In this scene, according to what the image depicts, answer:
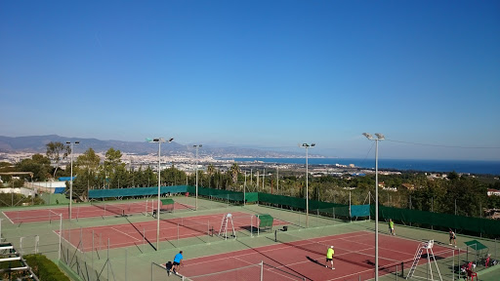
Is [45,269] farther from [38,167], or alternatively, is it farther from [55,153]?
[55,153]

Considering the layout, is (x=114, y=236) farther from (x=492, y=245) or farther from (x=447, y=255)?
(x=492, y=245)

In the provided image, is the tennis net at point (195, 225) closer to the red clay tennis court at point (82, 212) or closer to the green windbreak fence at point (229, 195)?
the red clay tennis court at point (82, 212)

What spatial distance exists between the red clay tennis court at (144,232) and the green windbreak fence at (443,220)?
34.6ft

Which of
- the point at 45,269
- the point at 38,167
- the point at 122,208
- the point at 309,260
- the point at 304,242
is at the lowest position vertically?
the point at 122,208

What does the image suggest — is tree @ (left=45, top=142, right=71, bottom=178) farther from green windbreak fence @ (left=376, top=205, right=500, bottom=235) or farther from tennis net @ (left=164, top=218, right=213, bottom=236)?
green windbreak fence @ (left=376, top=205, right=500, bottom=235)

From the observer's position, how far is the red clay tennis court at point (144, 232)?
27.5 m

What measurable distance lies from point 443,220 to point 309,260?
16.8 m

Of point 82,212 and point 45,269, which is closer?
point 45,269

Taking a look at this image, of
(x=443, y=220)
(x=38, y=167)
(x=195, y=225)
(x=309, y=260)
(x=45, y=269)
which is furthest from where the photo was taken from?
(x=38, y=167)

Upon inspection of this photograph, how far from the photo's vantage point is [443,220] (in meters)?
34.1

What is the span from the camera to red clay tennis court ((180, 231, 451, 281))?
20234 mm

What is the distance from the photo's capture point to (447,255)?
81.6 feet

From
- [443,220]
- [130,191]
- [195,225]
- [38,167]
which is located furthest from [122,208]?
[38,167]

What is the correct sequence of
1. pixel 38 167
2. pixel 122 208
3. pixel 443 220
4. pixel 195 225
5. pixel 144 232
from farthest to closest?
→ pixel 38 167, pixel 122 208, pixel 195 225, pixel 443 220, pixel 144 232
